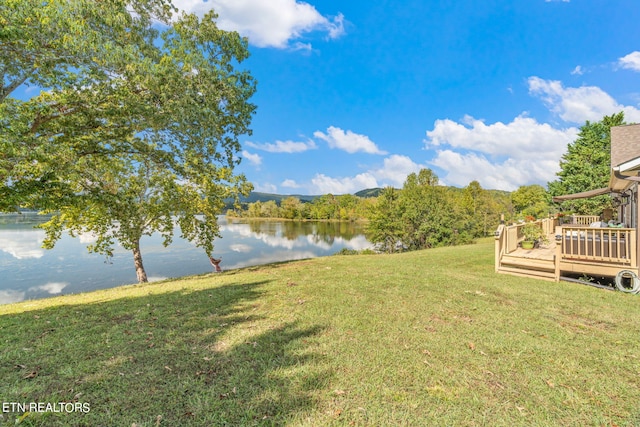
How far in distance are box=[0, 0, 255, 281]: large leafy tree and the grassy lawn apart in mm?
2945

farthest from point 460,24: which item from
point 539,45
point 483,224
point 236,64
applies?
point 483,224

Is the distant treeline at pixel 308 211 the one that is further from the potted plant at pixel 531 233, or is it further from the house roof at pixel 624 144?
the potted plant at pixel 531 233

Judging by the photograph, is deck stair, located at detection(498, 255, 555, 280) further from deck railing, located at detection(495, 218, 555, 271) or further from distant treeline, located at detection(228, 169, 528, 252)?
distant treeline, located at detection(228, 169, 528, 252)

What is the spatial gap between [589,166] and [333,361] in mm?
27645

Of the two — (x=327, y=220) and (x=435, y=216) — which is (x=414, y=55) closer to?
(x=435, y=216)

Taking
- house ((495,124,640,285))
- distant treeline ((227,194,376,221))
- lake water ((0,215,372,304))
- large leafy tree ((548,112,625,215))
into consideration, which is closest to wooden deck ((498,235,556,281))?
house ((495,124,640,285))

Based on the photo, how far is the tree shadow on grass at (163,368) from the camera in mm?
2232

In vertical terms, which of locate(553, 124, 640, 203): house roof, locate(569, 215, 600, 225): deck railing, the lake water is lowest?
the lake water

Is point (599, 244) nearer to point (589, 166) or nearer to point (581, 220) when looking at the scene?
point (581, 220)

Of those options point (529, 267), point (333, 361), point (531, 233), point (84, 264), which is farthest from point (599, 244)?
point (84, 264)

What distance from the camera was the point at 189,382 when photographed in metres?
2.64

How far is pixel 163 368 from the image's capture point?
2893 mm

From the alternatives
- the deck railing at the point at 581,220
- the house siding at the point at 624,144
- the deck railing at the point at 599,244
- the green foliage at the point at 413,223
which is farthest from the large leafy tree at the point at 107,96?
the green foliage at the point at 413,223

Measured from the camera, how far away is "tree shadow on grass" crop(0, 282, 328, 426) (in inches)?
87.9
